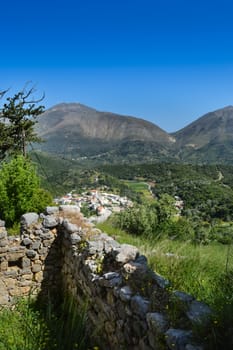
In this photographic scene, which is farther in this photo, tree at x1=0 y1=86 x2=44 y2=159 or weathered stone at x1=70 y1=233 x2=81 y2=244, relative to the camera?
tree at x1=0 y1=86 x2=44 y2=159

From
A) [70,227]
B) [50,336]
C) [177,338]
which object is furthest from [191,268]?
[70,227]

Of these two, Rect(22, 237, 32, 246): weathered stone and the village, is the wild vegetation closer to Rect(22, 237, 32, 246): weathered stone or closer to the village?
Rect(22, 237, 32, 246): weathered stone

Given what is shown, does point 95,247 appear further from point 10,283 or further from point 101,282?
point 10,283

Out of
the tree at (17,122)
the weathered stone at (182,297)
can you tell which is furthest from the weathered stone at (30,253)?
the tree at (17,122)

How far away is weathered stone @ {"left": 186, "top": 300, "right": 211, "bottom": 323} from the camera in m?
2.59

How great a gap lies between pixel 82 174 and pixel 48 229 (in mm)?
79076

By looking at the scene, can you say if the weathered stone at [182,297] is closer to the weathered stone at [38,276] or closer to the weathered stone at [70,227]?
the weathered stone at [70,227]

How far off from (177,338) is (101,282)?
5.88ft

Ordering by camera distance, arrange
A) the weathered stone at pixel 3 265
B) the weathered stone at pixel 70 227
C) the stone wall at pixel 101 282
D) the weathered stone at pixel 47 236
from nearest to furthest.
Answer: the stone wall at pixel 101 282 → the weathered stone at pixel 70 227 → the weathered stone at pixel 3 265 → the weathered stone at pixel 47 236

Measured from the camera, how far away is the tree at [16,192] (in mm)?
7117

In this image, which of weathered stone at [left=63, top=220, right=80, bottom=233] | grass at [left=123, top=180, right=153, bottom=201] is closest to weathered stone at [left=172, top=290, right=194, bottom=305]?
weathered stone at [left=63, top=220, right=80, bottom=233]

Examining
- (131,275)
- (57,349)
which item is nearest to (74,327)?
(57,349)

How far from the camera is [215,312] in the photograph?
264 cm

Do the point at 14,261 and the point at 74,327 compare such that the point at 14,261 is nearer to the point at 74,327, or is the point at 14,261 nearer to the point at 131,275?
the point at 74,327
